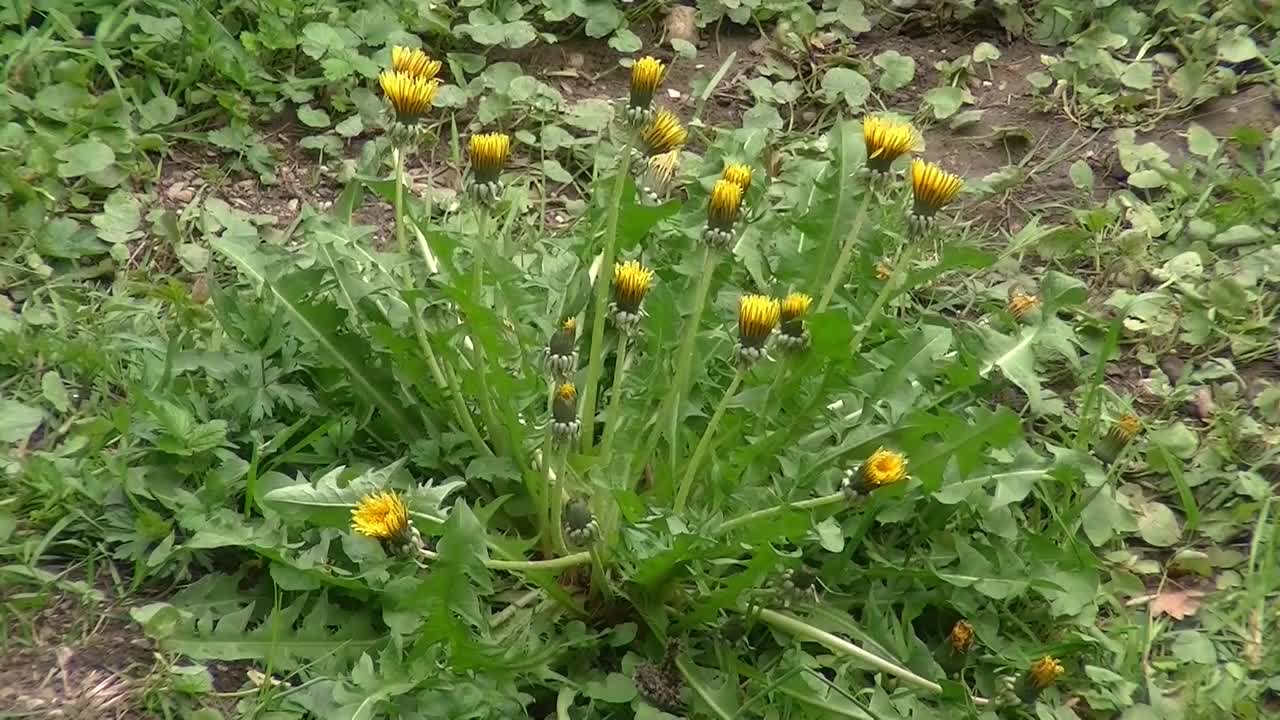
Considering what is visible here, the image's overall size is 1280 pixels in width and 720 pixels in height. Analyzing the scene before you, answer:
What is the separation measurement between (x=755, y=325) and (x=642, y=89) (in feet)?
1.44

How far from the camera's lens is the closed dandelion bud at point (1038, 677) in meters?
2.16

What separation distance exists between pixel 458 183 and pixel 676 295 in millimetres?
1056

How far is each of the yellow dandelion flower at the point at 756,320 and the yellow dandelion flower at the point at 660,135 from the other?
0.41 meters

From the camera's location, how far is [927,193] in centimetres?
223

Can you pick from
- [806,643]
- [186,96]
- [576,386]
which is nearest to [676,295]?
[576,386]

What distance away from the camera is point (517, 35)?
3715 mm

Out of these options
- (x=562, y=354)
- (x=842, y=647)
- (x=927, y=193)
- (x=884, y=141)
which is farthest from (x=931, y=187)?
(x=842, y=647)

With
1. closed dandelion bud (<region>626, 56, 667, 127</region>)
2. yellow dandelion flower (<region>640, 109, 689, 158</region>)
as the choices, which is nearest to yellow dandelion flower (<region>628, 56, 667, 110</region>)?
closed dandelion bud (<region>626, 56, 667, 127</region>)

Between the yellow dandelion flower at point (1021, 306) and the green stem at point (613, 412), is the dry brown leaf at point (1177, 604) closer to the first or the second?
the yellow dandelion flower at point (1021, 306)

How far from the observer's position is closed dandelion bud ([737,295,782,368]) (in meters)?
2.11

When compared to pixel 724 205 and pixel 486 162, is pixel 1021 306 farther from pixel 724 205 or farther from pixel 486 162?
pixel 486 162

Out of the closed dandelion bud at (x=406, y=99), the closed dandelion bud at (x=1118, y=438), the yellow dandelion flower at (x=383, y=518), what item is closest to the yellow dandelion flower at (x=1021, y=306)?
the closed dandelion bud at (x=1118, y=438)

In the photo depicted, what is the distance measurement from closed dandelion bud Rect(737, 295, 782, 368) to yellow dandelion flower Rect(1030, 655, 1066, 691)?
2.35 ft

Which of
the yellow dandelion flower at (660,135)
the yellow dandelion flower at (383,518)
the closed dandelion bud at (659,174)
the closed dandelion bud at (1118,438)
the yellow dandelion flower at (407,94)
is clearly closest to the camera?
the yellow dandelion flower at (383,518)
